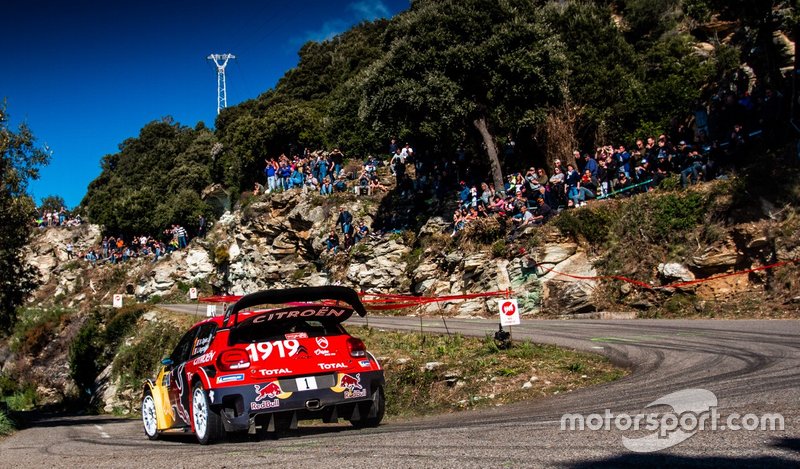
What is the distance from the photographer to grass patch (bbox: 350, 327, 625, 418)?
1005 centimetres

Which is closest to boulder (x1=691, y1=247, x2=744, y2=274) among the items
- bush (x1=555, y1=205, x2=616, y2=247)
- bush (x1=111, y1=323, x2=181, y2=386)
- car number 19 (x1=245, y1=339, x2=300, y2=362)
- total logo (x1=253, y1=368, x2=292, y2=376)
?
bush (x1=555, y1=205, x2=616, y2=247)

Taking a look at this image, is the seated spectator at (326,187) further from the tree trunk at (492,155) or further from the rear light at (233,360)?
the rear light at (233,360)

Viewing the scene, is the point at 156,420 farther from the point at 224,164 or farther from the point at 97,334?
the point at 224,164

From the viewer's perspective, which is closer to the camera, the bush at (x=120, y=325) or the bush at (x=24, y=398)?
the bush at (x=120, y=325)

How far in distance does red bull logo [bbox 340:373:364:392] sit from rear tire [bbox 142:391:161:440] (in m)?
3.33

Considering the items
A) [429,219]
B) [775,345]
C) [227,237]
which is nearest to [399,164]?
[429,219]

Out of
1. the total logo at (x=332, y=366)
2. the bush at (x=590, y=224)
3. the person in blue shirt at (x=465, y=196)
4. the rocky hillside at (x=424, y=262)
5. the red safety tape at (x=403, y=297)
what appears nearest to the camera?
the total logo at (x=332, y=366)

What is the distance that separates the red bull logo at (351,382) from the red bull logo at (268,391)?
0.78 metres

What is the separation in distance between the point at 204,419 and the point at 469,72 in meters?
24.9

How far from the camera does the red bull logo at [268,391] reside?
7722mm

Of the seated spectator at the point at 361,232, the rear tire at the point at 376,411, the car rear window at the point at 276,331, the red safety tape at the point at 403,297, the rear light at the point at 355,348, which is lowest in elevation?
the rear tire at the point at 376,411

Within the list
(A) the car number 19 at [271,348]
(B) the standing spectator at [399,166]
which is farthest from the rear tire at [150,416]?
(B) the standing spectator at [399,166]

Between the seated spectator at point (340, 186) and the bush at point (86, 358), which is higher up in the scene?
the seated spectator at point (340, 186)

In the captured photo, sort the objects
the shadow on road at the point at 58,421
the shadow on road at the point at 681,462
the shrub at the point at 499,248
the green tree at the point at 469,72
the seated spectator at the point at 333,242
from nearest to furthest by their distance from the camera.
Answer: the shadow on road at the point at 681,462, the shadow on road at the point at 58,421, the shrub at the point at 499,248, the green tree at the point at 469,72, the seated spectator at the point at 333,242
